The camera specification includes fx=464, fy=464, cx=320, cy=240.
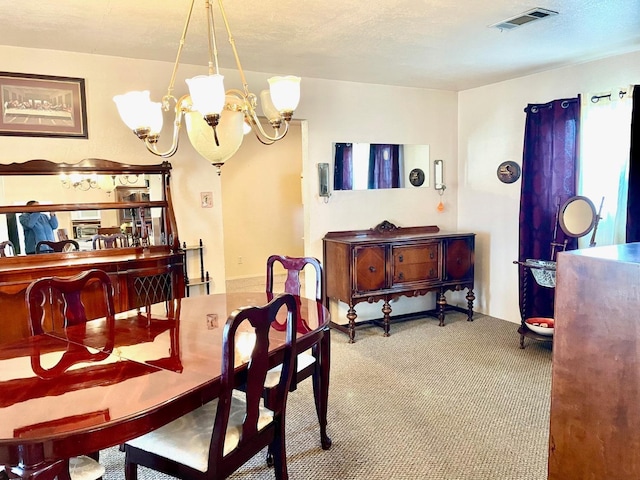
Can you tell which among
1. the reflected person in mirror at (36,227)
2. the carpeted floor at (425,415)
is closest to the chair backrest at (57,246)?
the reflected person in mirror at (36,227)

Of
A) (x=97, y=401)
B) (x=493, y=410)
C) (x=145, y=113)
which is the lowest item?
(x=493, y=410)

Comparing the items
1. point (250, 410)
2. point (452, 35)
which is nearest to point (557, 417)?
point (250, 410)

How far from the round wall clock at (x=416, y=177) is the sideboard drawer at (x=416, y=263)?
0.75m

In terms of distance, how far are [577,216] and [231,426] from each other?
3.27m

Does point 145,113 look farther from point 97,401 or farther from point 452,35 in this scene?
point 452,35

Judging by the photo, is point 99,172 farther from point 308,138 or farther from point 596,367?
point 596,367

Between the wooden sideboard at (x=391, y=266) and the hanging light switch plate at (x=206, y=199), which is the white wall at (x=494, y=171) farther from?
the hanging light switch plate at (x=206, y=199)

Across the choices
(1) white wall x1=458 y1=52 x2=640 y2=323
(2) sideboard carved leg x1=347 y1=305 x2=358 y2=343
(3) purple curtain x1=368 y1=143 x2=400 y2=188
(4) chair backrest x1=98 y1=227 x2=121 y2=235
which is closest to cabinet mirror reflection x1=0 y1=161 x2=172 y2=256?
(4) chair backrest x1=98 y1=227 x2=121 y2=235

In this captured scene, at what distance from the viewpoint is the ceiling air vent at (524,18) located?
2.65 m

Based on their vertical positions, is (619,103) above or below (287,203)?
above

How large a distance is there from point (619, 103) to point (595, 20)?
107 centimetres

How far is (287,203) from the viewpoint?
24.2ft

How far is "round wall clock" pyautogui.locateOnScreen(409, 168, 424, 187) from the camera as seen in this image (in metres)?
4.93

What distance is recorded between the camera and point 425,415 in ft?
9.22
